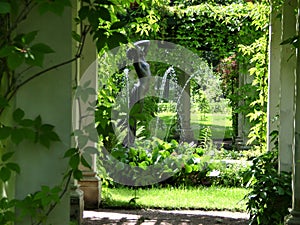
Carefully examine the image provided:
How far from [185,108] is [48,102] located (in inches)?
403

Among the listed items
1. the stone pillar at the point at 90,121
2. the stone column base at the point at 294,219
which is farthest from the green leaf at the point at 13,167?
the stone pillar at the point at 90,121

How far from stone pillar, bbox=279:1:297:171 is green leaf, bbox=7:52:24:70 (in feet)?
10.1

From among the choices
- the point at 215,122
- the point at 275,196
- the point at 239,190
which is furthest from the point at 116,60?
the point at 215,122

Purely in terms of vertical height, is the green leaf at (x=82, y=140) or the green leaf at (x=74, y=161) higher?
the green leaf at (x=82, y=140)

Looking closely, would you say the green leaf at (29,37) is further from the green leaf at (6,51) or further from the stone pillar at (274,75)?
the stone pillar at (274,75)

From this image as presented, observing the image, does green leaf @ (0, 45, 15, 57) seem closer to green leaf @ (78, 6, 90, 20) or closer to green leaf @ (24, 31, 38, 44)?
green leaf @ (24, 31, 38, 44)

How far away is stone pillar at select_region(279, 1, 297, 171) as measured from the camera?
14.8ft

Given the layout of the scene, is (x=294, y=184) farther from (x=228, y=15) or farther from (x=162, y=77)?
(x=162, y=77)

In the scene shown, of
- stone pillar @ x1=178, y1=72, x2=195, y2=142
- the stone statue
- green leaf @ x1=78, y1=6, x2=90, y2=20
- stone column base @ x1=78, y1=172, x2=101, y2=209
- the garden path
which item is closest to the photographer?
green leaf @ x1=78, y1=6, x2=90, y2=20

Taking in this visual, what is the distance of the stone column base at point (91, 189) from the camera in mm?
6012

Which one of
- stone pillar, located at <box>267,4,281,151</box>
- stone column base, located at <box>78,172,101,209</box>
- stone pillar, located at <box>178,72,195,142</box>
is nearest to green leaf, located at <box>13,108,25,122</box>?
stone pillar, located at <box>267,4,281,151</box>

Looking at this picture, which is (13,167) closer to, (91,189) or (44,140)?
(44,140)

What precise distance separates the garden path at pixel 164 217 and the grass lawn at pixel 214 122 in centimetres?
553

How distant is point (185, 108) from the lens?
12047mm
